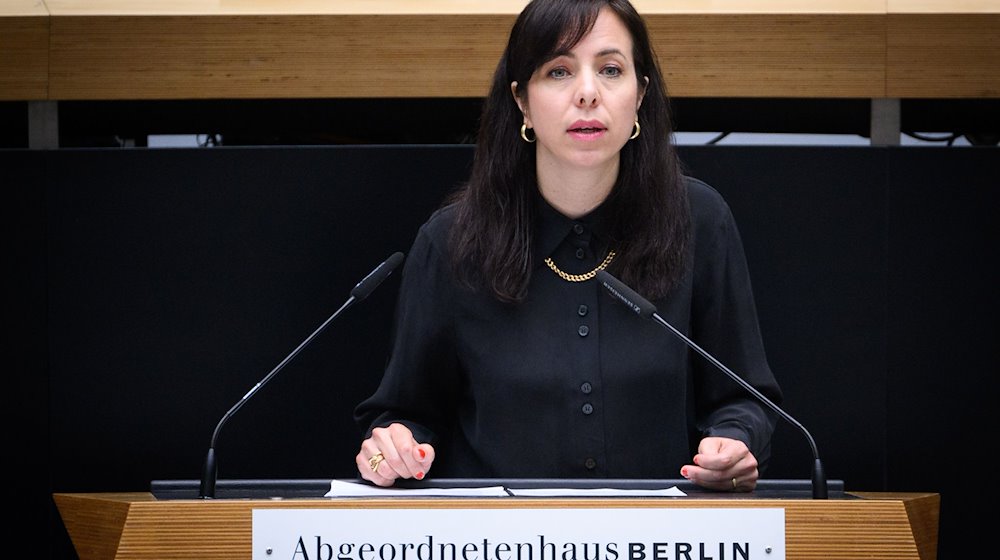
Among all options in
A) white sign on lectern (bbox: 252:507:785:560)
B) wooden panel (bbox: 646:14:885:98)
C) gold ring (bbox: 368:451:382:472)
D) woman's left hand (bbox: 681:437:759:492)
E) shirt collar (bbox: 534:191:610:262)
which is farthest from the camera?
wooden panel (bbox: 646:14:885:98)

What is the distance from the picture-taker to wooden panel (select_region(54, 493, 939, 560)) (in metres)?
1.52

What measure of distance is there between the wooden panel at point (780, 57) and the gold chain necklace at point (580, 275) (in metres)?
0.81

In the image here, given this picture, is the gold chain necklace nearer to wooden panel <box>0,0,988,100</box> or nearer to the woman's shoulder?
the woman's shoulder

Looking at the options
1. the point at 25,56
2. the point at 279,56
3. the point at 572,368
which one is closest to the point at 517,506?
the point at 572,368

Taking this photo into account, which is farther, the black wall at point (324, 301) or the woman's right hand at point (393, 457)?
the black wall at point (324, 301)

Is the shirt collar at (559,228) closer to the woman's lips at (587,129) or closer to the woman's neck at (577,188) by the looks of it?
the woman's neck at (577,188)

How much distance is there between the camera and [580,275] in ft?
7.48

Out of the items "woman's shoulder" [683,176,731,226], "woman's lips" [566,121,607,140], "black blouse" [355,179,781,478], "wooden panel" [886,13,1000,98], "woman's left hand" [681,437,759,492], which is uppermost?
"wooden panel" [886,13,1000,98]

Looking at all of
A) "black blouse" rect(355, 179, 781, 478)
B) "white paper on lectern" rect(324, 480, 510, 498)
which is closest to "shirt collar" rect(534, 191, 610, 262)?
"black blouse" rect(355, 179, 781, 478)

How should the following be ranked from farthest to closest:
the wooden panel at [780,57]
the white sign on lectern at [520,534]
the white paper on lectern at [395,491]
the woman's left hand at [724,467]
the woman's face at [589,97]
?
the wooden panel at [780,57]
the woman's face at [589,97]
the woman's left hand at [724,467]
the white paper on lectern at [395,491]
the white sign on lectern at [520,534]

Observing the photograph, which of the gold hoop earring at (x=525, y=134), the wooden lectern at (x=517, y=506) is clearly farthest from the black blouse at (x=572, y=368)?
the wooden lectern at (x=517, y=506)

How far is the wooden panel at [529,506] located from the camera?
152 centimetres

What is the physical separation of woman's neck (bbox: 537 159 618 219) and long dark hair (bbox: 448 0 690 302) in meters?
0.02

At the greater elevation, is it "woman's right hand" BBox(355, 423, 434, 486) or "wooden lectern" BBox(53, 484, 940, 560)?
"woman's right hand" BBox(355, 423, 434, 486)
